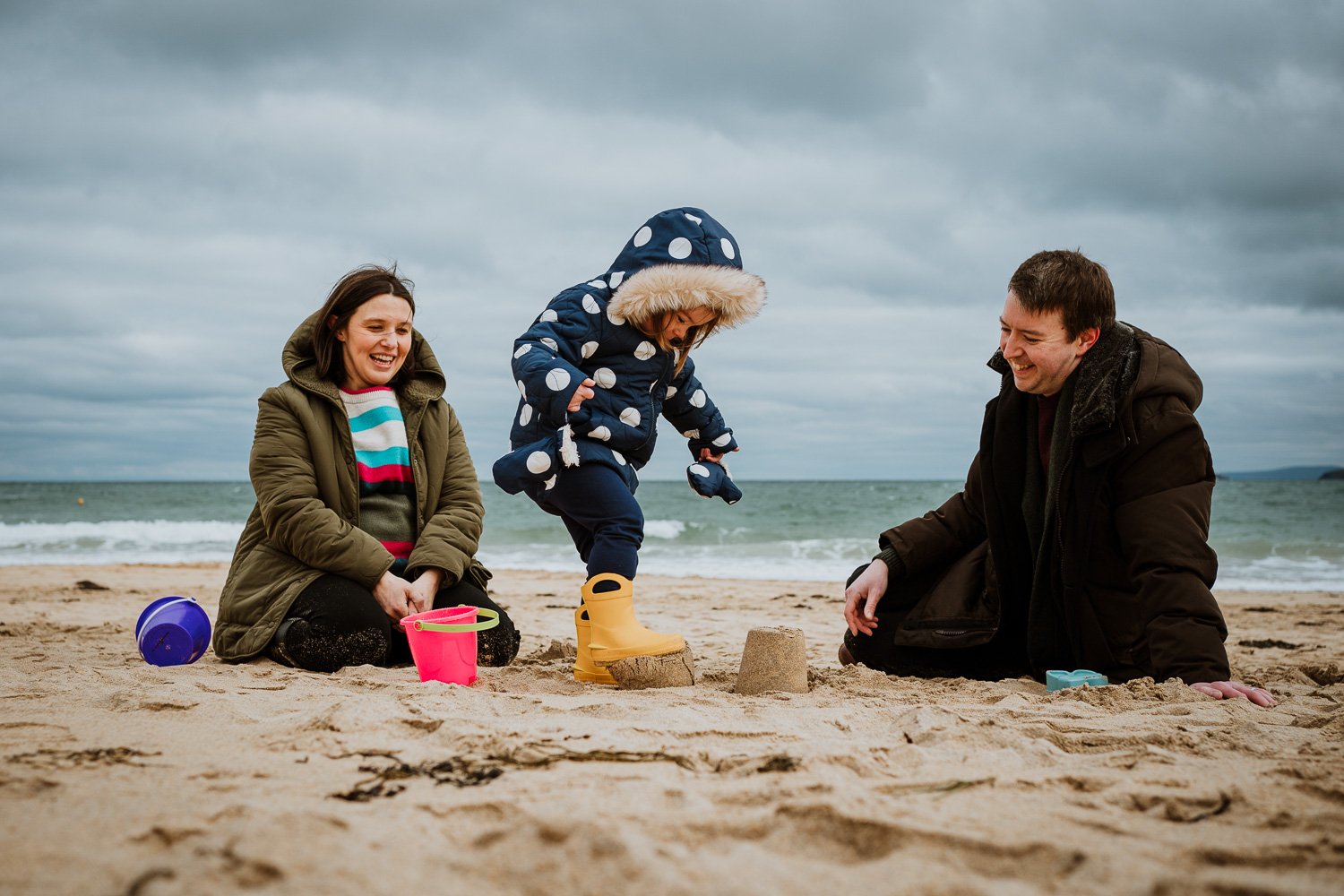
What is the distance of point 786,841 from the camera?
1504 millimetres

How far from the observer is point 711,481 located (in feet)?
12.8

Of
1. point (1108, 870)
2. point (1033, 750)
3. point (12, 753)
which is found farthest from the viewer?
point (1033, 750)

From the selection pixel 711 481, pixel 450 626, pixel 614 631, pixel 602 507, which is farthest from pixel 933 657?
pixel 450 626

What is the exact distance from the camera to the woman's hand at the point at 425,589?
3.38m

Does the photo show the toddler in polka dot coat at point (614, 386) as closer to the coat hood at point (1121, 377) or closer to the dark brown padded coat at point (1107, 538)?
the dark brown padded coat at point (1107, 538)

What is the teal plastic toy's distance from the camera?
2.99m

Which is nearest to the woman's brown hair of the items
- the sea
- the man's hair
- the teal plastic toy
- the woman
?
the woman

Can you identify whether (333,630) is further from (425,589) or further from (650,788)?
(650,788)

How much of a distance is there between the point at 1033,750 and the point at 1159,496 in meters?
1.27

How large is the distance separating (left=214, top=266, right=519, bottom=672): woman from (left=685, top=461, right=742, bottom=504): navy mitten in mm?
917

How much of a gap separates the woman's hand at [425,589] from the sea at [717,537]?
285 inches

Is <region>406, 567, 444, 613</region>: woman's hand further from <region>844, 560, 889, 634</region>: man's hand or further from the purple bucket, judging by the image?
<region>844, 560, 889, 634</region>: man's hand

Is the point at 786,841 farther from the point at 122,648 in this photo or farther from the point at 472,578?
the point at 122,648

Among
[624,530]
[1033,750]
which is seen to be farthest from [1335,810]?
[624,530]
